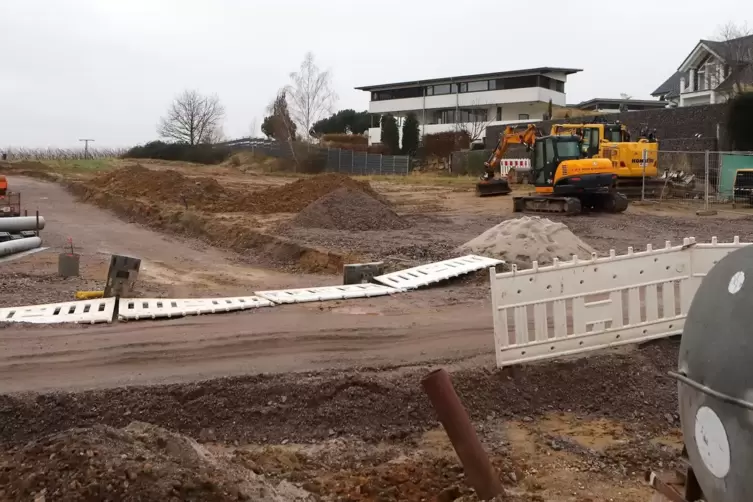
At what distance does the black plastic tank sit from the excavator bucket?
27.4 m

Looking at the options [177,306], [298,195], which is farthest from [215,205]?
[177,306]

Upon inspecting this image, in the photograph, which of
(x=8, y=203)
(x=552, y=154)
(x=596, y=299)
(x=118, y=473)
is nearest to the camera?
(x=118, y=473)

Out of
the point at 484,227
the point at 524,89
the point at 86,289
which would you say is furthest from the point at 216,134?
the point at 86,289

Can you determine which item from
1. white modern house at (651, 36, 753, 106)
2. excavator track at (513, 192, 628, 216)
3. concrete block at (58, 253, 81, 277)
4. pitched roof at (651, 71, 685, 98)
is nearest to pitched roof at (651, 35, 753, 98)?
white modern house at (651, 36, 753, 106)

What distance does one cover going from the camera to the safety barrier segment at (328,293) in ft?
34.4

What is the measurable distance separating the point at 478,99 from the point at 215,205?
157ft

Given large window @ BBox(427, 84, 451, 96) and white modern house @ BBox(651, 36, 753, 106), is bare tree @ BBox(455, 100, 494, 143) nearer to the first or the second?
large window @ BBox(427, 84, 451, 96)

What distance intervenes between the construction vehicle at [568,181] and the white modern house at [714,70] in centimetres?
2276

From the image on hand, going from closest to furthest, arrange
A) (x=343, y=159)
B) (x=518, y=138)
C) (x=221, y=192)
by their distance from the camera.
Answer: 1. (x=518, y=138)
2. (x=221, y=192)
3. (x=343, y=159)

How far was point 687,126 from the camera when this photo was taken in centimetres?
3494

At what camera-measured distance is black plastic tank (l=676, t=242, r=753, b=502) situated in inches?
98.6

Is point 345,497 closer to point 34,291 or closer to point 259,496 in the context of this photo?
point 259,496

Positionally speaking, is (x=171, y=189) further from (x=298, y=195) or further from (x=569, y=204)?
(x=569, y=204)

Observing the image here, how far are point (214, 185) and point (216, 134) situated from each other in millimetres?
48343
